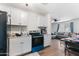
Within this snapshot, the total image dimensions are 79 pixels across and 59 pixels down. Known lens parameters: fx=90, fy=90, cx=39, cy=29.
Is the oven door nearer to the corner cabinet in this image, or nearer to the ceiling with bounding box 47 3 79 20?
the corner cabinet

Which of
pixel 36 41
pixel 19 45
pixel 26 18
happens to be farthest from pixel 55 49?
pixel 26 18

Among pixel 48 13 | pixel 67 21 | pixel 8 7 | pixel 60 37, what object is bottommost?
pixel 60 37

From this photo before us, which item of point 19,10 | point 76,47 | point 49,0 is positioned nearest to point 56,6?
point 49,0

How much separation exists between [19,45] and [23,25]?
2.01 ft

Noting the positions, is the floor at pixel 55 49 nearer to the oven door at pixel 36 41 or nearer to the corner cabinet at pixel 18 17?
the oven door at pixel 36 41

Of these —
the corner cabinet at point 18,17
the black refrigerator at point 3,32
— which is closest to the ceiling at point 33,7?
the corner cabinet at point 18,17

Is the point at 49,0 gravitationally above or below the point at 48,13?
above

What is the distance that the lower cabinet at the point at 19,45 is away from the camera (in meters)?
2.45

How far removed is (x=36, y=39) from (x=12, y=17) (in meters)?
0.95

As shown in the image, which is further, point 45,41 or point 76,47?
point 45,41

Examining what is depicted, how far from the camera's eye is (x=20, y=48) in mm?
2629

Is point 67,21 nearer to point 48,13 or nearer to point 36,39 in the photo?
point 48,13

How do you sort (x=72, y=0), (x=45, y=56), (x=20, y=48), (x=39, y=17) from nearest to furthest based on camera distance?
(x=72, y=0) → (x=45, y=56) → (x=39, y=17) → (x=20, y=48)

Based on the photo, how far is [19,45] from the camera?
2629 millimetres
